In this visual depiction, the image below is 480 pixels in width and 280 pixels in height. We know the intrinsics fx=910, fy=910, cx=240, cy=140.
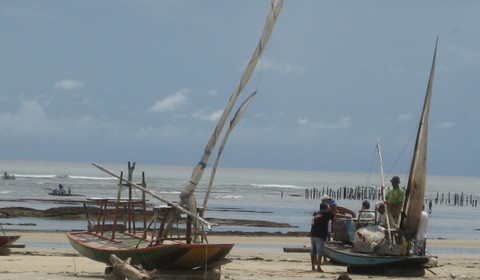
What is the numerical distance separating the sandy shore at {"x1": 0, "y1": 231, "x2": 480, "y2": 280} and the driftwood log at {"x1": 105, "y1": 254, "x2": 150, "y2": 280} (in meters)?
1.62

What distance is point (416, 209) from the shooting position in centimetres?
1916

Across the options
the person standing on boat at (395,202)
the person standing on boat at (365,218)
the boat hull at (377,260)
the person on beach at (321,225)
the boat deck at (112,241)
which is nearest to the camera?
the boat deck at (112,241)

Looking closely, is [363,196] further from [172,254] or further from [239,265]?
[172,254]

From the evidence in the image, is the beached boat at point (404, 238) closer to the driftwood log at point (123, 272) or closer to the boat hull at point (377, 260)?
the boat hull at point (377, 260)

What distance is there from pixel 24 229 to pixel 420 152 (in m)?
20.2

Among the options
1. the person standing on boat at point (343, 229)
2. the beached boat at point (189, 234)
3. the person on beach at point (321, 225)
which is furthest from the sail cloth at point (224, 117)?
the person standing on boat at point (343, 229)

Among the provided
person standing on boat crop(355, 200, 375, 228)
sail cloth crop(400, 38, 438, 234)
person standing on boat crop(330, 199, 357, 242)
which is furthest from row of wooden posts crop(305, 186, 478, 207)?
sail cloth crop(400, 38, 438, 234)

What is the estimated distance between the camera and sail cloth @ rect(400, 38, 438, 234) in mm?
19141

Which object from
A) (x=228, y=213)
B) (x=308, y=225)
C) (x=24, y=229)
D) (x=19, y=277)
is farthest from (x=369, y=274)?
(x=228, y=213)

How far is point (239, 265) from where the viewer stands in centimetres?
2158

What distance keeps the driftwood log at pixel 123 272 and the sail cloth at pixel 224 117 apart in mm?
1550

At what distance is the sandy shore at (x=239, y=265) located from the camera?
18.5 meters

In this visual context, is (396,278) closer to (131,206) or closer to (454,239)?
(131,206)

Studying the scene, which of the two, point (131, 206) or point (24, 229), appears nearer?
point (131, 206)
